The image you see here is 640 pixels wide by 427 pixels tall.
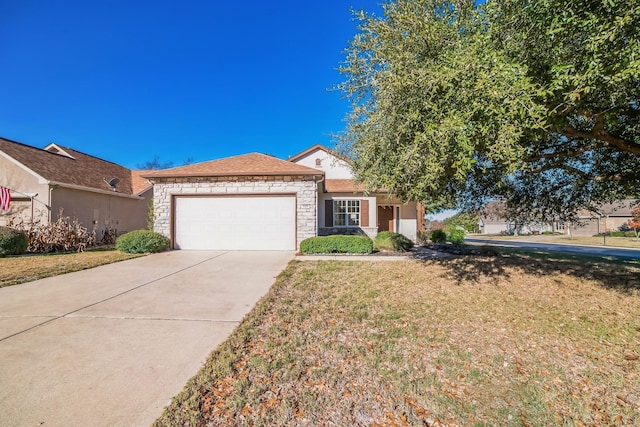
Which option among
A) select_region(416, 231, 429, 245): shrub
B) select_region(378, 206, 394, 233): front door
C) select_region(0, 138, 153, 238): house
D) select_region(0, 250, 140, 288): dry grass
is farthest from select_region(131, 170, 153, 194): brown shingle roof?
select_region(416, 231, 429, 245): shrub

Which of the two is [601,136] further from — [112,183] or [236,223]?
[112,183]

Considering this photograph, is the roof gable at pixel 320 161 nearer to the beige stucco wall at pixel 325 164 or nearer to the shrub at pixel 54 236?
the beige stucco wall at pixel 325 164

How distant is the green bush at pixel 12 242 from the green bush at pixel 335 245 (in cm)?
1075

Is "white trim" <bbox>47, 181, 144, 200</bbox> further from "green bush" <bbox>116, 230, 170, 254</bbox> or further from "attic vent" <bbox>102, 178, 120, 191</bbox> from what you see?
"green bush" <bbox>116, 230, 170, 254</bbox>

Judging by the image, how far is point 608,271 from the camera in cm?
705

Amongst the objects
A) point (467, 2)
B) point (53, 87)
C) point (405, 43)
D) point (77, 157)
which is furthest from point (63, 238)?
point (467, 2)

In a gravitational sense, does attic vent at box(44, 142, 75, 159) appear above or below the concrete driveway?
above

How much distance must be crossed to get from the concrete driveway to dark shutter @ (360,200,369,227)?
8.46 meters

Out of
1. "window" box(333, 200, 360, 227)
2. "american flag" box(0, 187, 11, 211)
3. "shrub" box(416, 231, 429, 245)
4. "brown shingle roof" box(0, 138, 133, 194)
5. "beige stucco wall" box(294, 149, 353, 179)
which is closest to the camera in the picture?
"american flag" box(0, 187, 11, 211)

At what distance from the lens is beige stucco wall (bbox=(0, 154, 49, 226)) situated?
1197 cm

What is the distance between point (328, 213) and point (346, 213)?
3.12ft

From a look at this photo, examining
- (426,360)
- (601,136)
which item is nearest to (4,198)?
(426,360)

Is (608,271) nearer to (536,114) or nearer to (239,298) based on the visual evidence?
(536,114)

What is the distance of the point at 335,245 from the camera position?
10.1 metres
